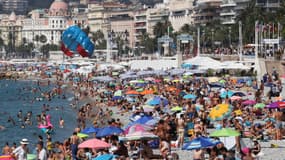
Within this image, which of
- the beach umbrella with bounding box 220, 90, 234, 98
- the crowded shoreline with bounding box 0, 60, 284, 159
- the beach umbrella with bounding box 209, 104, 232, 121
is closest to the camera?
the crowded shoreline with bounding box 0, 60, 284, 159

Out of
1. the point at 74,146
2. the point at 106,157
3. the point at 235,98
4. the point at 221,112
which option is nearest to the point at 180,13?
the point at 235,98

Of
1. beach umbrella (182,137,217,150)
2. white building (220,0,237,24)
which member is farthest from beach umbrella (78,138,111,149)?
white building (220,0,237,24)

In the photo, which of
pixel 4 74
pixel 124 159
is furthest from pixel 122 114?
pixel 4 74

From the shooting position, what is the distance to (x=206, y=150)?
22.0m

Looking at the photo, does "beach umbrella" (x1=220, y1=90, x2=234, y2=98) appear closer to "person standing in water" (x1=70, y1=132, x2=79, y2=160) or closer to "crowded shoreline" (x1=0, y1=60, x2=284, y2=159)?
"crowded shoreline" (x1=0, y1=60, x2=284, y2=159)

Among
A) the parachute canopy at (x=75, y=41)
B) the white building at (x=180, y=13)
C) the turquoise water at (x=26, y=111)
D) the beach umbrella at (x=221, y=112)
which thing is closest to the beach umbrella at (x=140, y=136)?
the beach umbrella at (x=221, y=112)

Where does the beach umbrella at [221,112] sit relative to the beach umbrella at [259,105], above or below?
above

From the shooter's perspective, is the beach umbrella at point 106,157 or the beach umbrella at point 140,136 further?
the beach umbrella at point 140,136

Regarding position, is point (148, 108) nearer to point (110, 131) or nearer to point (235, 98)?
point (235, 98)

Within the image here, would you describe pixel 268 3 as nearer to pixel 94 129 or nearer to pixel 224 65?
pixel 224 65

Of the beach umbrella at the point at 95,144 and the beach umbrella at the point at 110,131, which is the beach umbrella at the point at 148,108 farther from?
the beach umbrella at the point at 95,144

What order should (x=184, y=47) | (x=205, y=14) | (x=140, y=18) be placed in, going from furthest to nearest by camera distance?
(x=140, y=18)
(x=205, y=14)
(x=184, y=47)

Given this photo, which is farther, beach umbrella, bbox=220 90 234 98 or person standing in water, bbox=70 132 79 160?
beach umbrella, bbox=220 90 234 98

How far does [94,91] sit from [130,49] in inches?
3658
